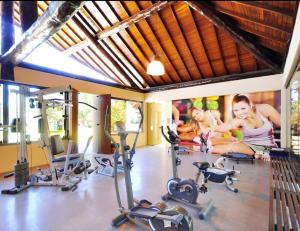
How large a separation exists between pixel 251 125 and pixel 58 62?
589 centimetres

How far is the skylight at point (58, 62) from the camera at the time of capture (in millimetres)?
1858

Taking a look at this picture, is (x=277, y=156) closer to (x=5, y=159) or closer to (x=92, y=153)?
(x=92, y=153)

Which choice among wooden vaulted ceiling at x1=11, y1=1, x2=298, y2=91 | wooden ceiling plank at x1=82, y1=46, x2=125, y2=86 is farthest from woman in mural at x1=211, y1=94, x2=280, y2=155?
wooden ceiling plank at x1=82, y1=46, x2=125, y2=86

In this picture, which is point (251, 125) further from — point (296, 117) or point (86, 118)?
point (86, 118)

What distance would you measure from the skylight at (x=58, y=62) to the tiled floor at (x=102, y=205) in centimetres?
197

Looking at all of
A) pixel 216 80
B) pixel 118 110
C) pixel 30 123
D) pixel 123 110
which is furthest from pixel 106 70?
pixel 216 80

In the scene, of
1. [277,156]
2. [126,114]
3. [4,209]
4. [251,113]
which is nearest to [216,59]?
[251,113]

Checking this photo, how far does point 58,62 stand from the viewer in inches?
85.6

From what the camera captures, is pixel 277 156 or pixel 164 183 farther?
pixel 277 156

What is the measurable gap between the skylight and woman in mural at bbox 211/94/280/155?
4903 mm

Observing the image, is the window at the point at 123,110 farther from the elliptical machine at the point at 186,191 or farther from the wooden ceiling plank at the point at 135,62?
the elliptical machine at the point at 186,191

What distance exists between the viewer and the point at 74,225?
223 cm

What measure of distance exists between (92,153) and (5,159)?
2.90m

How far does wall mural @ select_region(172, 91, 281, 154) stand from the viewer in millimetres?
5660
